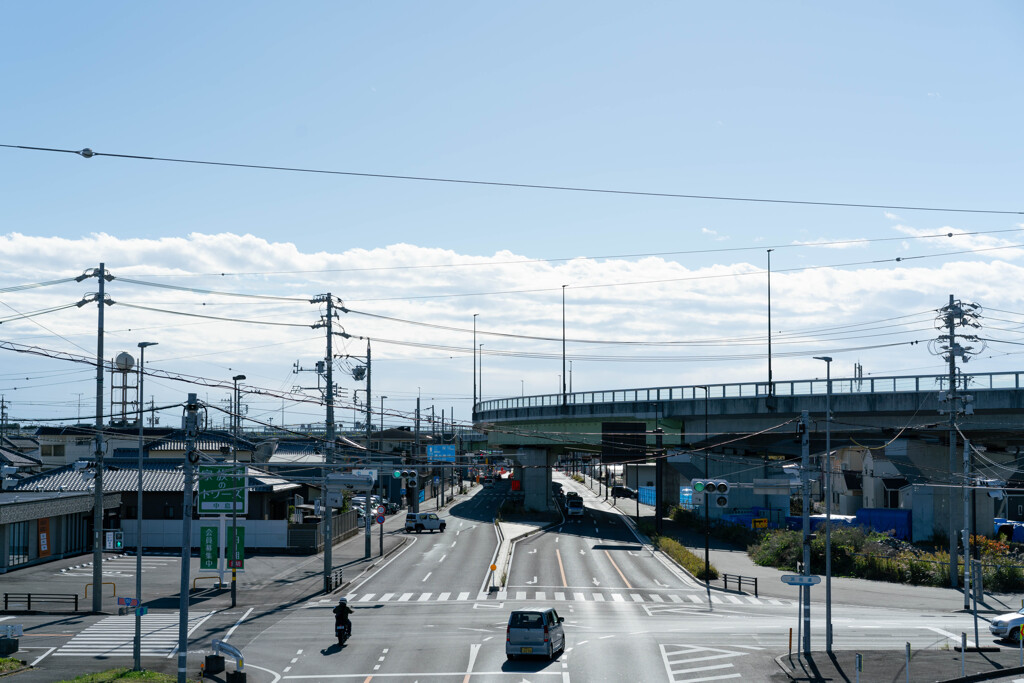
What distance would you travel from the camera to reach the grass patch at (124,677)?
25875mm

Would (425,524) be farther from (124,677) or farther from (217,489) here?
(124,677)

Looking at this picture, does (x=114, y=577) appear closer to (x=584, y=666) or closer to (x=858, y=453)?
(x=584, y=666)

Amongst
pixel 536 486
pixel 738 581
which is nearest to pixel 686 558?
pixel 738 581

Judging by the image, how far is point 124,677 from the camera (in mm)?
26422

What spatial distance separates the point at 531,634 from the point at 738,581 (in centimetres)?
2412

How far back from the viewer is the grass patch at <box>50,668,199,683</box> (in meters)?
25.9

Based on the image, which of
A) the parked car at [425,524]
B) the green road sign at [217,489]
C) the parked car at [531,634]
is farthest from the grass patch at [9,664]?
the parked car at [425,524]

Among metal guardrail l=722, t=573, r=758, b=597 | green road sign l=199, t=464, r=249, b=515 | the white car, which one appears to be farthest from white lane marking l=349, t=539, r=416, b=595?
the white car

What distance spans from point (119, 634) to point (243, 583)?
1412 centimetres

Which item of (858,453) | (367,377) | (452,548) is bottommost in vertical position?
(452,548)

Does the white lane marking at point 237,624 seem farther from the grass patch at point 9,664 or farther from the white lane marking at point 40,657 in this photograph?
the grass patch at point 9,664

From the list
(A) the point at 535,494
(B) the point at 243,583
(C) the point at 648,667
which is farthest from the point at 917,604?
(A) the point at 535,494

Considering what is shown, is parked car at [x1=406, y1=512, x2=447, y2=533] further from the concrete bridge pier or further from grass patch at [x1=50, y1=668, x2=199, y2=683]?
grass patch at [x1=50, y1=668, x2=199, y2=683]

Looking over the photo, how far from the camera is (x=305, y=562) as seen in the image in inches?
2366
